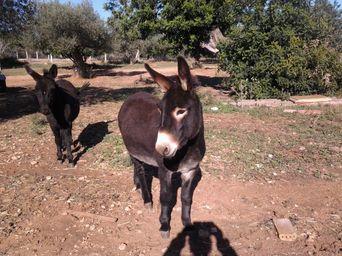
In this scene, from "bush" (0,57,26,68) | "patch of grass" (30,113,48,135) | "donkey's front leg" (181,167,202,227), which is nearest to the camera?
"donkey's front leg" (181,167,202,227)

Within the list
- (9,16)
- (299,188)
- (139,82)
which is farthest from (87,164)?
→ (139,82)

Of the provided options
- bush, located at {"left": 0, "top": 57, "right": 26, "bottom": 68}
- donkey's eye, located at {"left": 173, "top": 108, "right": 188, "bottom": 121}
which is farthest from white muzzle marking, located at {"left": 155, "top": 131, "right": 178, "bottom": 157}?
bush, located at {"left": 0, "top": 57, "right": 26, "bottom": 68}

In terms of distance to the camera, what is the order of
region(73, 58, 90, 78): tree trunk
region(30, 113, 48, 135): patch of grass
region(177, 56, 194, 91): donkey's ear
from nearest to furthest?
region(177, 56, 194, 91): donkey's ear, region(30, 113, 48, 135): patch of grass, region(73, 58, 90, 78): tree trunk

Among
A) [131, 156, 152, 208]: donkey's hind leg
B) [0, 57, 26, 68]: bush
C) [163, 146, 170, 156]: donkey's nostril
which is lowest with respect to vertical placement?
[0, 57, 26, 68]: bush

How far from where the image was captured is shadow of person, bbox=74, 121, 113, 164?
785 cm

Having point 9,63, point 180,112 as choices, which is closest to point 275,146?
point 180,112

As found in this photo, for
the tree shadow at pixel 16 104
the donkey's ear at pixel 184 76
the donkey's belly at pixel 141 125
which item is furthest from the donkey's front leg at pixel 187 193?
the tree shadow at pixel 16 104

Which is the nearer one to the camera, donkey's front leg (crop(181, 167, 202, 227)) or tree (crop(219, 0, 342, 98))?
donkey's front leg (crop(181, 167, 202, 227))

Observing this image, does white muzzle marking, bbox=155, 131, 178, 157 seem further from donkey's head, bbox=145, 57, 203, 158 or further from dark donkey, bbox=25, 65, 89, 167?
dark donkey, bbox=25, 65, 89, 167

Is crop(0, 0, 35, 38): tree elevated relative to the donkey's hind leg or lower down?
elevated

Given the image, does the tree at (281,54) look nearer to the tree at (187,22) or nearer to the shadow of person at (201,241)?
the tree at (187,22)

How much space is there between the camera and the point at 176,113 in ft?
11.4

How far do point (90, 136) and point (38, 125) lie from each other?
1.96 metres

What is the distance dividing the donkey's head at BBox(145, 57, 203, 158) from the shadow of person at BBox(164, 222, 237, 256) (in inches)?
51.7
